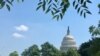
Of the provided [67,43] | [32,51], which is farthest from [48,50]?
[67,43]

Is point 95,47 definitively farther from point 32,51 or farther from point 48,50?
point 32,51

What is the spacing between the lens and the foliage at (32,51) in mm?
106088

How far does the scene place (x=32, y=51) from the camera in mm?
106938

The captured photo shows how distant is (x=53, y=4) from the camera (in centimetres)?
501

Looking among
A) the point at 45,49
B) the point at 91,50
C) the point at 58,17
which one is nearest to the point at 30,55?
the point at 45,49

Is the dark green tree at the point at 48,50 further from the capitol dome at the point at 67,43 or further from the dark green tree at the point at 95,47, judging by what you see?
the dark green tree at the point at 95,47

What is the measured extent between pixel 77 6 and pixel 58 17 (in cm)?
28

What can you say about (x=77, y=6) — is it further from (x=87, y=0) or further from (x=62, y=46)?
(x=62, y=46)

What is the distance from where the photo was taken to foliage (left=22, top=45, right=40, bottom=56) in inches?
4177

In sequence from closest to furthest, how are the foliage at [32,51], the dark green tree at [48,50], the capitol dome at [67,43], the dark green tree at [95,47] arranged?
the dark green tree at [95,47] → the dark green tree at [48,50] → the foliage at [32,51] → the capitol dome at [67,43]

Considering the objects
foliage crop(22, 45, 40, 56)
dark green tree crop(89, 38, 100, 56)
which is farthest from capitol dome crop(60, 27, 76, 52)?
dark green tree crop(89, 38, 100, 56)

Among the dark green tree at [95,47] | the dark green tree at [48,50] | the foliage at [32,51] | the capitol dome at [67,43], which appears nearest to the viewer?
the dark green tree at [95,47]

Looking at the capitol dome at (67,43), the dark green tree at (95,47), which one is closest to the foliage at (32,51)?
the capitol dome at (67,43)

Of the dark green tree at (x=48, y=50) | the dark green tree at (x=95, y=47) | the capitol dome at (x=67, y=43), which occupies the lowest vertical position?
the dark green tree at (x=95, y=47)
